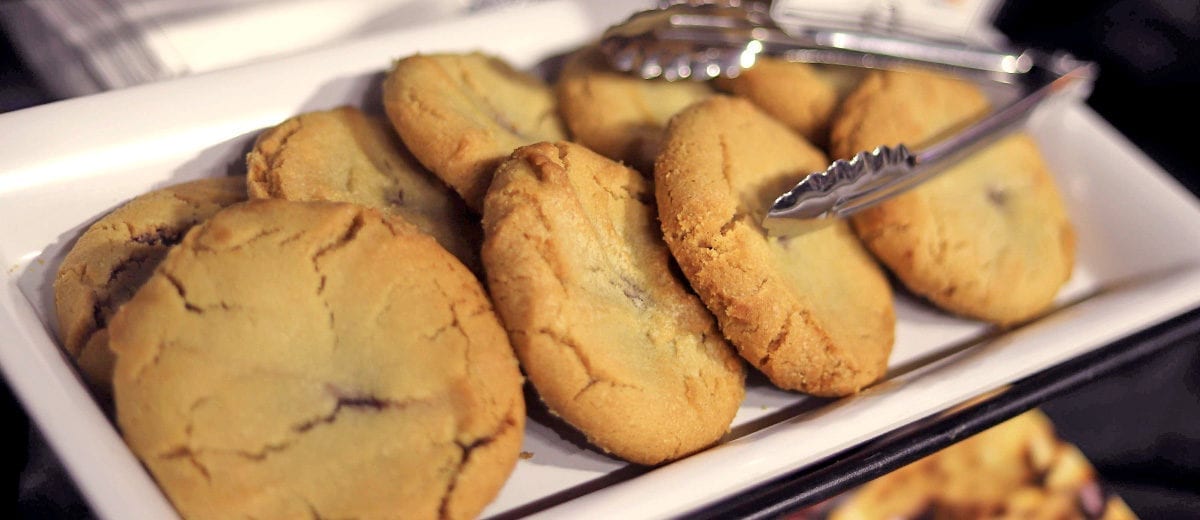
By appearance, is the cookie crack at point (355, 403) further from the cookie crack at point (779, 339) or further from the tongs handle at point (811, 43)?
the tongs handle at point (811, 43)

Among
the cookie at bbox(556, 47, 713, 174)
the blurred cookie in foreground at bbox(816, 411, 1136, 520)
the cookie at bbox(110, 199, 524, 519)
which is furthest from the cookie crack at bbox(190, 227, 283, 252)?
the blurred cookie in foreground at bbox(816, 411, 1136, 520)

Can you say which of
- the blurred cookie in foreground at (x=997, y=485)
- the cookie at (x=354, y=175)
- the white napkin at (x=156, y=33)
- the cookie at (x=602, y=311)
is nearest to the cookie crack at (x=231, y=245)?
the cookie at (x=354, y=175)

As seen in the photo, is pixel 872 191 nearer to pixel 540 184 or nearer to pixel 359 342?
pixel 540 184

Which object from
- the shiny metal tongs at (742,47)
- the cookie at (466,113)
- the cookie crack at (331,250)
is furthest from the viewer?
the shiny metal tongs at (742,47)

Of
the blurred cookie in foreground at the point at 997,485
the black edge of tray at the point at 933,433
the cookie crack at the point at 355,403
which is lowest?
the blurred cookie in foreground at the point at 997,485

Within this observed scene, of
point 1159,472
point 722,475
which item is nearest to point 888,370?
point 722,475

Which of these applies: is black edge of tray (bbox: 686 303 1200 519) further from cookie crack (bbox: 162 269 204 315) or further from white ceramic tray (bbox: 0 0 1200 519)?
cookie crack (bbox: 162 269 204 315)
